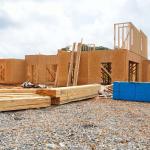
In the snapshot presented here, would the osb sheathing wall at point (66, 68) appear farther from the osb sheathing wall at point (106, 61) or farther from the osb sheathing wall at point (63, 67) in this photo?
the osb sheathing wall at point (106, 61)

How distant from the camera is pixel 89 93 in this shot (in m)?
14.3

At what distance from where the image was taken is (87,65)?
21641 mm

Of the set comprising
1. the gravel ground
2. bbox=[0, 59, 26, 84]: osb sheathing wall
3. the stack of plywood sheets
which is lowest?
the gravel ground

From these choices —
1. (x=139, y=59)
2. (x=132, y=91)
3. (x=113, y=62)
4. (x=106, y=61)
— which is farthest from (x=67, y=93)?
(x=139, y=59)

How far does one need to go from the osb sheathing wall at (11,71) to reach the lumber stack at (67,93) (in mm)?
13863

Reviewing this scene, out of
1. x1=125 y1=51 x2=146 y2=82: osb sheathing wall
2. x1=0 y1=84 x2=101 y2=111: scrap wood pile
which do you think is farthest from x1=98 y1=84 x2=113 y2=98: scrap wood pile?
x1=125 y1=51 x2=146 y2=82: osb sheathing wall

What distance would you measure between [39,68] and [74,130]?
2105cm

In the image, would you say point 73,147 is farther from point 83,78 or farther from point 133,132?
point 83,78

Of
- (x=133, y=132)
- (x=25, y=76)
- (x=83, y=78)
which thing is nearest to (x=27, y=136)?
(x=133, y=132)

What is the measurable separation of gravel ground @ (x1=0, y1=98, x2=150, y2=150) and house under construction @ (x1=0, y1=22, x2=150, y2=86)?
35.3 feet

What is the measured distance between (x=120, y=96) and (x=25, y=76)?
1561 centimetres

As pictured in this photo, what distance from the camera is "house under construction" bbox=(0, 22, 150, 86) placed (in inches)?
814

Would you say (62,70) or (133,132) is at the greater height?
(62,70)

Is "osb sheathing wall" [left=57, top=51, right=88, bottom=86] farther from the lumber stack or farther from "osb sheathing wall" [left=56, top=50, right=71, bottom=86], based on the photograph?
the lumber stack
